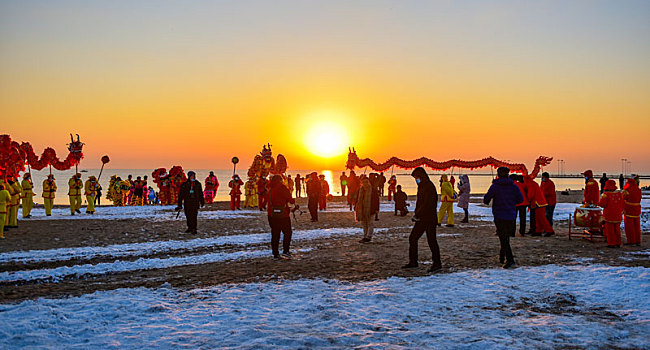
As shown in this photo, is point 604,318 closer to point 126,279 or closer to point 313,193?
point 126,279

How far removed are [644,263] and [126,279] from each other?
33.3ft

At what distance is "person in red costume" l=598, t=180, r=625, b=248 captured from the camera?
439 inches

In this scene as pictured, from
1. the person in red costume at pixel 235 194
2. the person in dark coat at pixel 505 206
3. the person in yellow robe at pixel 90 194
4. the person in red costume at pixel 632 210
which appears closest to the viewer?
the person in dark coat at pixel 505 206

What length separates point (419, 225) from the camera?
27.5 feet

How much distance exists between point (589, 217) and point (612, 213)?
0.97 metres

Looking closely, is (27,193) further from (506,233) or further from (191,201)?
(506,233)

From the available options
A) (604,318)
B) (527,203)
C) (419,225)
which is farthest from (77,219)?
(604,318)

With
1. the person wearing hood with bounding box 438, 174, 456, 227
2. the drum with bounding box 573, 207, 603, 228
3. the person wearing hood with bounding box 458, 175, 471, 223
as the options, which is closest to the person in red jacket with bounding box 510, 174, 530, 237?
the drum with bounding box 573, 207, 603, 228

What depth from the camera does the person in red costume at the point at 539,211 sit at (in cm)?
1330

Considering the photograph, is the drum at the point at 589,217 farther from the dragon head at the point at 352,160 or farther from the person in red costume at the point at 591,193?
the dragon head at the point at 352,160

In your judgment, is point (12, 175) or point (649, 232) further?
point (12, 175)

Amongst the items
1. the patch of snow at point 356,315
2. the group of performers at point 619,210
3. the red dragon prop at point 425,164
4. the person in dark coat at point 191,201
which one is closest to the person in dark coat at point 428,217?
the patch of snow at point 356,315

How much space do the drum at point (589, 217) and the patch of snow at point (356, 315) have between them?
479 cm

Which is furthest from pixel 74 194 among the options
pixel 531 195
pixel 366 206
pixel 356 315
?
pixel 356 315
